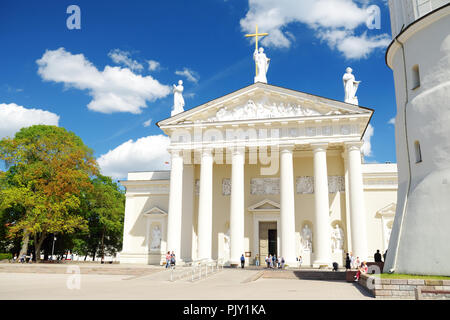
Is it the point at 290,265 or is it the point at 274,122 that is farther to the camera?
the point at 274,122

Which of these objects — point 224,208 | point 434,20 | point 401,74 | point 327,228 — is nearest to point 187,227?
point 224,208

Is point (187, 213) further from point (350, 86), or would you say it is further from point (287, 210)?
point (350, 86)

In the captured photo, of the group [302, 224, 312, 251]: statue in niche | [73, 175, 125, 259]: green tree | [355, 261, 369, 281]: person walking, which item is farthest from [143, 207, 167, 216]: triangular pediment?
[355, 261, 369, 281]: person walking

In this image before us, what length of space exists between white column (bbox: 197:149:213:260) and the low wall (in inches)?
696

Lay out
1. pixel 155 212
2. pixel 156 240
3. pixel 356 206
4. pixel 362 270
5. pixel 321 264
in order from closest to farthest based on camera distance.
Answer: pixel 362 270
pixel 321 264
pixel 356 206
pixel 156 240
pixel 155 212

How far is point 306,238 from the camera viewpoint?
104 ft

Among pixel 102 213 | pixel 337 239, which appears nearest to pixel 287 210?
pixel 337 239

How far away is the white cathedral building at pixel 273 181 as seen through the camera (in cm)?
2848

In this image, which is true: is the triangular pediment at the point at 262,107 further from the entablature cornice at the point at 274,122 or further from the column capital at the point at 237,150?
the column capital at the point at 237,150

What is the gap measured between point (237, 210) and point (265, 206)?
14.6ft

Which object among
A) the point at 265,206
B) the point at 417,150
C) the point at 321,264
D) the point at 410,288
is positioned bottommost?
the point at 321,264

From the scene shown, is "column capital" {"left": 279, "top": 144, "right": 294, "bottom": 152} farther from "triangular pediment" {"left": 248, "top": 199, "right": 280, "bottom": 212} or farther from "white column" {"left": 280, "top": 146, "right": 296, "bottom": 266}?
"triangular pediment" {"left": 248, "top": 199, "right": 280, "bottom": 212}

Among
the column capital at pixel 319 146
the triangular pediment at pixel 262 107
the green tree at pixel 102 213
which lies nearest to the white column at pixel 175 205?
the triangular pediment at pixel 262 107
